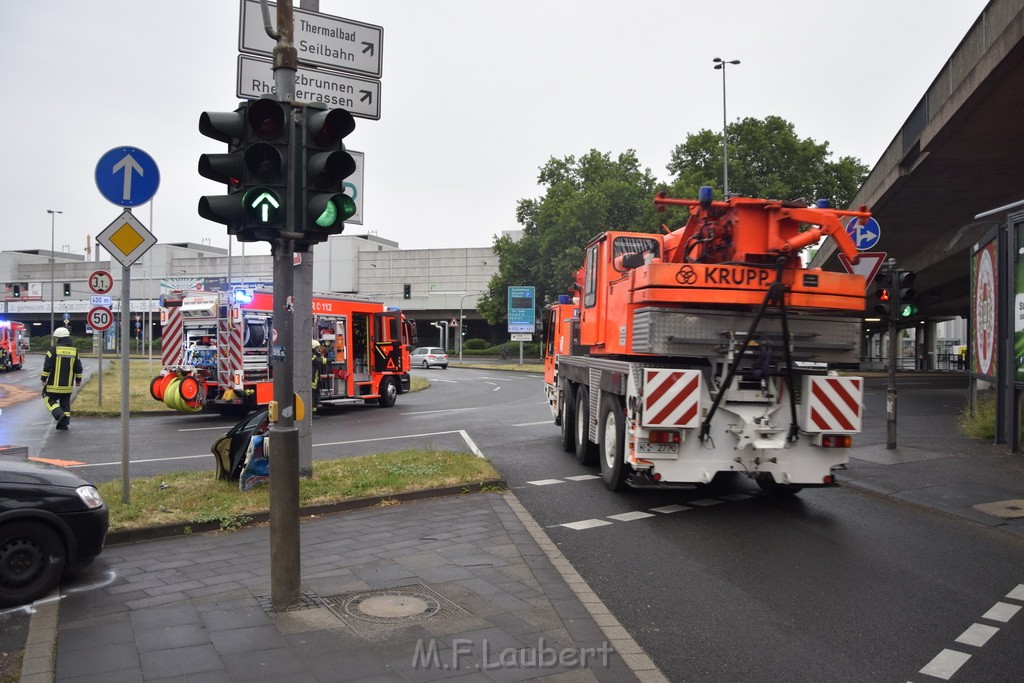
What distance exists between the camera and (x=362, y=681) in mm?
4145

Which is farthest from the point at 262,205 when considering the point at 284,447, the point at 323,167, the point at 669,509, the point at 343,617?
the point at 669,509

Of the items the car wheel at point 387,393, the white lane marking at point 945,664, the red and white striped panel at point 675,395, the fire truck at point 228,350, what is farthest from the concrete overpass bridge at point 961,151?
the car wheel at point 387,393

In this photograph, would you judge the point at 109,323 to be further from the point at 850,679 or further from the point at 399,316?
the point at 850,679

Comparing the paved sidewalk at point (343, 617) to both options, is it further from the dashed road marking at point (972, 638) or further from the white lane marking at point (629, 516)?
the dashed road marking at point (972, 638)

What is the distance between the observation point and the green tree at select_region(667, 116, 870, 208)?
49.2 m

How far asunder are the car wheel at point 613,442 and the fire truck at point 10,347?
4085 centimetres

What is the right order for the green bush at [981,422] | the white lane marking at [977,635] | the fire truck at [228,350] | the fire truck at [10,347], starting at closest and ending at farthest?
the white lane marking at [977,635]
the green bush at [981,422]
the fire truck at [228,350]
the fire truck at [10,347]

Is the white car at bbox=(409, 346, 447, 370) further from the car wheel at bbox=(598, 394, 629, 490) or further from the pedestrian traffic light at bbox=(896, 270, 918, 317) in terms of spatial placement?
the car wheel at bbox=(598, 394, 629, 490)

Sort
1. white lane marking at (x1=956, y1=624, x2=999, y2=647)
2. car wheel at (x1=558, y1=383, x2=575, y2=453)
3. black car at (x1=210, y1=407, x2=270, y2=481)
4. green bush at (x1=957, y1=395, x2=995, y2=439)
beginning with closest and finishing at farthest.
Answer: white lane marking at (x1=956, y1=624, x2=999, y2=647) < black car at (x1=210, y1=407, x2=270, y2=481) < car wheel at (x1=558, y1=383, x2=575, y2=453) < green bush at (x1=957, y1=395, x2=995, y2=439)

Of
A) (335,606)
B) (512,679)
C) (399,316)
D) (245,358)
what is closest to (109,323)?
(245,358)

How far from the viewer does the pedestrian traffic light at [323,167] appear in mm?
5262

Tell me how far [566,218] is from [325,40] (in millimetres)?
42057

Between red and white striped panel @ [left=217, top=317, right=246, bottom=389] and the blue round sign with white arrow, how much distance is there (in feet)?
35.2

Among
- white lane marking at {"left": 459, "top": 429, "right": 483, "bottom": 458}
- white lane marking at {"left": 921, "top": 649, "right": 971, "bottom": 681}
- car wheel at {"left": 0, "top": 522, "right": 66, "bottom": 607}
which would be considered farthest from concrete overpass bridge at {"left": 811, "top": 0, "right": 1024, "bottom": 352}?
car wheel at {"left": 0, "top": 522, "right": 66, "bottom": 607}
